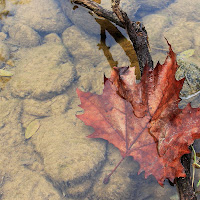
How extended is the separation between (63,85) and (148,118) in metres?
1.45

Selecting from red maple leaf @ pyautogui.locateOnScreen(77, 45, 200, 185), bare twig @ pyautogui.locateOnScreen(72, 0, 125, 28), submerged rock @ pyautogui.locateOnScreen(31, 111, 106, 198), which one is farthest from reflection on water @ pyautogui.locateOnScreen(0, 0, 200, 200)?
red maple leaf @ pyautogui.locateOnScreen(77, 45, 200, 185)

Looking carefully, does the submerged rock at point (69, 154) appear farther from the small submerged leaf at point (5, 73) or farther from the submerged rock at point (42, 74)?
the small submerged leaf at point (5, 73)

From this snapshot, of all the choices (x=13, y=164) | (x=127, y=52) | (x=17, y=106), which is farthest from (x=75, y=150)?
(x=127, y=52)

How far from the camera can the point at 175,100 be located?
1.78 m

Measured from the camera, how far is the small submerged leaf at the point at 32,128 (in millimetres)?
2580

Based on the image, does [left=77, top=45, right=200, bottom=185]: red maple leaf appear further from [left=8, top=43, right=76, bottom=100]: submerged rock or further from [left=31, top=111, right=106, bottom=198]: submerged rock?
[left=8, top=43, right=76, bottom=100]: submerged rock

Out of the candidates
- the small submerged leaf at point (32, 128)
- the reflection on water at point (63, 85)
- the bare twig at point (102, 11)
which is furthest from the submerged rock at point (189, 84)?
the small submerged leaf at point (32, 128)

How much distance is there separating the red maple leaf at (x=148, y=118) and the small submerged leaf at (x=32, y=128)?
2.75 feet

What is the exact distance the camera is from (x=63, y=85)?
2.90 metres

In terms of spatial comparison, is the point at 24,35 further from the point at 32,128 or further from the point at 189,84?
the point at 189,84

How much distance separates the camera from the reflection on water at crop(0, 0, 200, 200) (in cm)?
223

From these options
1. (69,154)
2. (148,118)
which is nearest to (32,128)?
(69,154)

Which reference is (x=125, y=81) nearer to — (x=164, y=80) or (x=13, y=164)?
(x=164, y=80)

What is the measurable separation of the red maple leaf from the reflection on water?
389 mm
